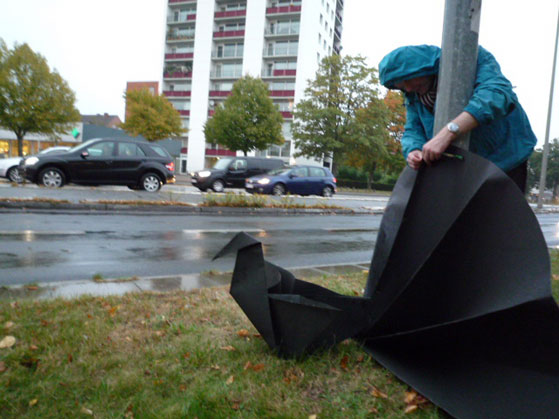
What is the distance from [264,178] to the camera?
1986cm

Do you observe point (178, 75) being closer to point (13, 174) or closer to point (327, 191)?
point (327, 191)

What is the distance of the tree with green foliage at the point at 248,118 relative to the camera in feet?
139

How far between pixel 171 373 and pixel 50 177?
14.0 meters

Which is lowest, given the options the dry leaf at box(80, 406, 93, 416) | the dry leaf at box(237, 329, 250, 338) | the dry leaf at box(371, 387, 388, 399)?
the dry leaf at box(80, 406, 93, 416)

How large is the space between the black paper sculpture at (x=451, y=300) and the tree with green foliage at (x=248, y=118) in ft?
132

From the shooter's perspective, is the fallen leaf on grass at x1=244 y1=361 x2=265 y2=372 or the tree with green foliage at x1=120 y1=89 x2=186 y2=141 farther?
the tree with green foliage at x1=120 y1=89 x2=186 y2=141

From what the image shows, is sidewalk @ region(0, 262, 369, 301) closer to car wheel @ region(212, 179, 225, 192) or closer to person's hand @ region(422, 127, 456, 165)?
person's hand @ region(422, 127, 456, 165)

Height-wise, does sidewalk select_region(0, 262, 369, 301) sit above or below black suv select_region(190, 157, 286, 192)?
below

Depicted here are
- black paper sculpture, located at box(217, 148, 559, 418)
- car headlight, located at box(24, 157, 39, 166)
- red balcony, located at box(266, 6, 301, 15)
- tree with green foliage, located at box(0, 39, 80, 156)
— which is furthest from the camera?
red balcony, located at box(266, 6, 301, 15)

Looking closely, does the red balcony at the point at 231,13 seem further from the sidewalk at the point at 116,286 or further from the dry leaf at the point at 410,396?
the dry leaf at the point at 410,396

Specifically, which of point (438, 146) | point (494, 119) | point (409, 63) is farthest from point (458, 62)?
point (438, 146)

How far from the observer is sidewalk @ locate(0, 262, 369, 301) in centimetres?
392

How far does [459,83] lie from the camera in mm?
2271

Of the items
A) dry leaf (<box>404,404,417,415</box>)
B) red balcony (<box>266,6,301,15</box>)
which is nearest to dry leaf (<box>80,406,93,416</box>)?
dry leaf (<box>404,404,417,415</box>)
